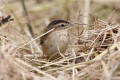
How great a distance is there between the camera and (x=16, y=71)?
3.10 meters

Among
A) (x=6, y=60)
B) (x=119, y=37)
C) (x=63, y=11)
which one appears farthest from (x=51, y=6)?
(x=6, y=60)

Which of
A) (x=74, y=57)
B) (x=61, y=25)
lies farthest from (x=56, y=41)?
(x=74, y=57)

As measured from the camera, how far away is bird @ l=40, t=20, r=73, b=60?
4.21m

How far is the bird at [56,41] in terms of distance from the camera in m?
4.21

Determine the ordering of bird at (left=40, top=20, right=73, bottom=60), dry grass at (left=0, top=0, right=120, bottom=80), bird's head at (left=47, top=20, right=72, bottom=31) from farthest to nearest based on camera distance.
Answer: bird's head at (left=47, top=20, right=72, bottom=31) < bird at (left=40, top=20, right=73, bottom=60) < dry grass at (left=0, top=0, right=120, bottom=80)

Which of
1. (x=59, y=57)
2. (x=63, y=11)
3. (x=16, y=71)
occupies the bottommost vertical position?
(x=16, y=71)

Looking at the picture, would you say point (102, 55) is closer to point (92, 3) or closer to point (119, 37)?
point (119, 37)

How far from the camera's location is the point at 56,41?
14.1ft

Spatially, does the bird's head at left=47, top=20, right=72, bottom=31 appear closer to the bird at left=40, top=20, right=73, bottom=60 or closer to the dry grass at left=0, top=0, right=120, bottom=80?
the bird at left=40, top=20, right=73, bottom=60

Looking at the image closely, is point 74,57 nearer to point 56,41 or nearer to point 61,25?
point 56,41

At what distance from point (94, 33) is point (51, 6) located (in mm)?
3475

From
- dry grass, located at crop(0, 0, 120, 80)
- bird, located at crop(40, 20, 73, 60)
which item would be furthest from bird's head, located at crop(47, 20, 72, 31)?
dry grass, located at crop(0, 0, 120, 80)

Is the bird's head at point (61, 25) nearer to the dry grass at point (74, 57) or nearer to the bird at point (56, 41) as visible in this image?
the bird at point (56, 41)

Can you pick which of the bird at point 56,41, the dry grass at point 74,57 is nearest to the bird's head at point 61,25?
the bird at point 56,41
